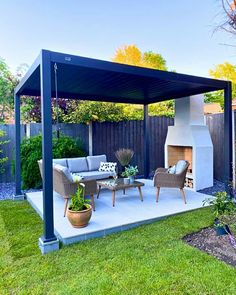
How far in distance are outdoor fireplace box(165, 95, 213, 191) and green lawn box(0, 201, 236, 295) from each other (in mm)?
3026

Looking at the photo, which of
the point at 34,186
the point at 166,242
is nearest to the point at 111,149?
the point at 34,186

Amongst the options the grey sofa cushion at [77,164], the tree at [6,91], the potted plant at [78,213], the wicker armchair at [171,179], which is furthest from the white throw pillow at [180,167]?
the tree at [6,91]

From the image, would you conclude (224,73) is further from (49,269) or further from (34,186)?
(49,269)

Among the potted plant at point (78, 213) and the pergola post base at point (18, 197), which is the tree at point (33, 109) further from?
the potted plant at point (78, 213)

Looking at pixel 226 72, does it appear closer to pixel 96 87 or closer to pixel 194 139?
pixel 194 139

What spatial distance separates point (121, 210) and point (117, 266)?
1935 millimetres

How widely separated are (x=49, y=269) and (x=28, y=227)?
150 cm

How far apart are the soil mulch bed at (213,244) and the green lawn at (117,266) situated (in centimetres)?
14

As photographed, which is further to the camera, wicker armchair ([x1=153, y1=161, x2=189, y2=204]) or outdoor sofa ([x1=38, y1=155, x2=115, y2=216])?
wicker armchair ([x1=153, y1=161, x2=189, y2=204])

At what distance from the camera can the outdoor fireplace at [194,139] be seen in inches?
259

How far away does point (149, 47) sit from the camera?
1457 centimetres

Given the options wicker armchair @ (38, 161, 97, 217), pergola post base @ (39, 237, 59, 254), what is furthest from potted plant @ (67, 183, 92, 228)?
wicker armchair @ (38, 161, 97, 217)

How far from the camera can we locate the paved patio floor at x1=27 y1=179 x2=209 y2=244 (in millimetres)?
3695

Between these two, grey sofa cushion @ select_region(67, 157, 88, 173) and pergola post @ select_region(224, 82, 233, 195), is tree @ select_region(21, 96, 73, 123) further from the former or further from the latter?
pergola post @ select_region(224, 82, 233, 195)
